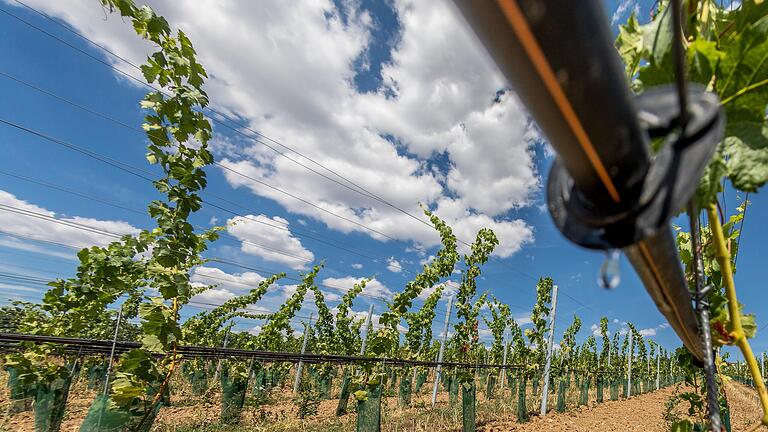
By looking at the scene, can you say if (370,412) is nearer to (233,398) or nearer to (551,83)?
(233,398)

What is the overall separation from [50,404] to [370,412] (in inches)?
264

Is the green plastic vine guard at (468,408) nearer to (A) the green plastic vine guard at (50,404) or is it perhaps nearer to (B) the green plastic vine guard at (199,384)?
(A) the green plastic vine guard at (50,404)

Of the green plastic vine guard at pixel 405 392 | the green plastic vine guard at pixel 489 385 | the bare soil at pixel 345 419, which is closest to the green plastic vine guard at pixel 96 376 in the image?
the bare soil at pixel 345 419

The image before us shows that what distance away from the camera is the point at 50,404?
7.50 metres

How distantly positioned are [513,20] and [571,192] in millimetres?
330

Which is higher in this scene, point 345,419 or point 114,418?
point 114,418

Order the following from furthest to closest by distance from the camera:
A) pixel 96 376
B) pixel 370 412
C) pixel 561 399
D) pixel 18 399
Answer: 1. pixel 96 376
2. pixel 561 399
3. pixel 18 399
4. pixel 370 412

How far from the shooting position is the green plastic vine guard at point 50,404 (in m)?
7.01

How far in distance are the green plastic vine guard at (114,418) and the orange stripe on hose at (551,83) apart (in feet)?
14.1

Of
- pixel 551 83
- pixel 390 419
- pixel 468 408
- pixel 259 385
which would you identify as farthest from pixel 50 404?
pixel 551 83

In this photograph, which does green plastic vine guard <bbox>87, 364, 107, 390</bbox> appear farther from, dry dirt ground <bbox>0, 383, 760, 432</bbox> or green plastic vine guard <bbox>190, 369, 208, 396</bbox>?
green plastic vine guard <bbox>190, 369, 208, 396</bbox>

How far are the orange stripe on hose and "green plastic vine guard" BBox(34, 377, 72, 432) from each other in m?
9.74

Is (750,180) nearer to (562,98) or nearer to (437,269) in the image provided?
(562,98)

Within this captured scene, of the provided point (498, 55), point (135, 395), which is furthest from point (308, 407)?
point (498, 55)
